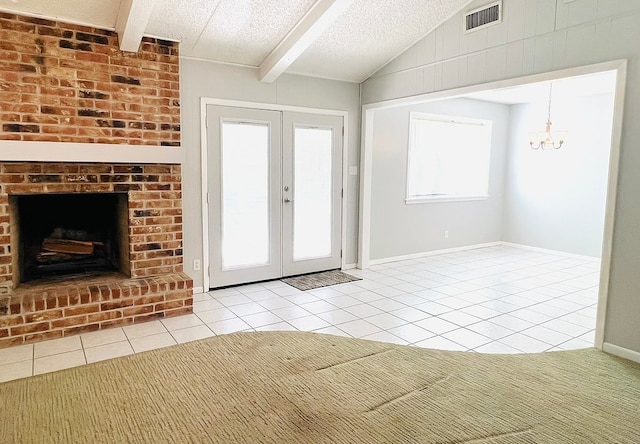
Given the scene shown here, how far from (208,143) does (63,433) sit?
290 cm

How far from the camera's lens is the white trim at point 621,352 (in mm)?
2922

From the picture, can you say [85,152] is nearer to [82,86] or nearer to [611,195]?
[82,86]

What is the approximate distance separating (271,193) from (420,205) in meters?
2.55

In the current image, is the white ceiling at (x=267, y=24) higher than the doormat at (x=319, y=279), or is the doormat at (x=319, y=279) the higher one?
the white ceiling at (x=267, y=24)

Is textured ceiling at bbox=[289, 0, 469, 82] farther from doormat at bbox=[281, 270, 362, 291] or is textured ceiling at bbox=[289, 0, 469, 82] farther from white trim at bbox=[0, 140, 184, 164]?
doormat at bbox=[281, 270, 362, 291]

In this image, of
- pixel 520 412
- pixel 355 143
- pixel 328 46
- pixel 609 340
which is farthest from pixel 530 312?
pixel 328 46

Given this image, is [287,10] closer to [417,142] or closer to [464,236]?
[417,142]

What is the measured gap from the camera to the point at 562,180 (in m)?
6.73

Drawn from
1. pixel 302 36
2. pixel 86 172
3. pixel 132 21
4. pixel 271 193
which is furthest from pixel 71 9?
pixel 271 193

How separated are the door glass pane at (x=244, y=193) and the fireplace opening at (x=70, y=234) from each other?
1025 millimetres

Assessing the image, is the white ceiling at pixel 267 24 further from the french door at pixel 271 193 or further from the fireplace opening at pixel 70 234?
the fireplace opening at pixel 70 234

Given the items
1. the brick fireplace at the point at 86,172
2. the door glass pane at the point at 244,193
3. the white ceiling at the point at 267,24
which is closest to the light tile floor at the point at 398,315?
the brick fireplace at the point at 86,172

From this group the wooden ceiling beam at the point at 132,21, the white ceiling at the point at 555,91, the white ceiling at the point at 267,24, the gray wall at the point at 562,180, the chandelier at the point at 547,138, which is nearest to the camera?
the wooden ceiling beam at the point at 132,21

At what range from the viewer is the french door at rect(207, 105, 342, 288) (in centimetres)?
445
